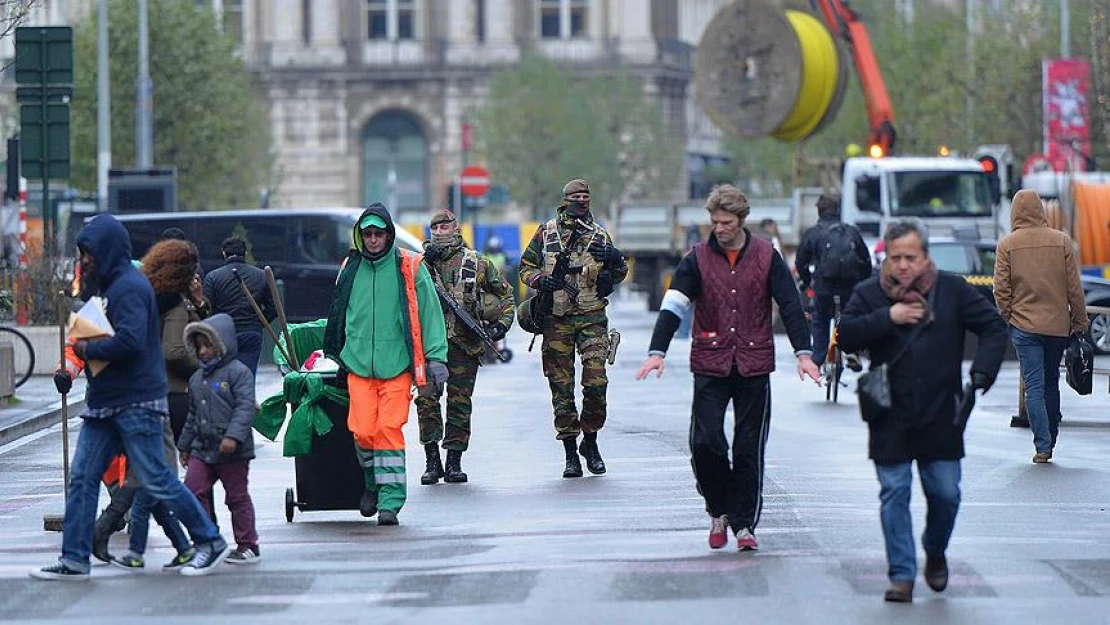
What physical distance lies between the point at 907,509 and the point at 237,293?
5.83m

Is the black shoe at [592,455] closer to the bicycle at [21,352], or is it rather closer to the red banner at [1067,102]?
the bicycle at [21,352]

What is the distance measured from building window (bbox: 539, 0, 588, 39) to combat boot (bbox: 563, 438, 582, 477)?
260 ft

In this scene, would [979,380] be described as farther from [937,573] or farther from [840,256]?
[840,256]

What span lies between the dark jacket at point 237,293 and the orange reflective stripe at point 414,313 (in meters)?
1.74

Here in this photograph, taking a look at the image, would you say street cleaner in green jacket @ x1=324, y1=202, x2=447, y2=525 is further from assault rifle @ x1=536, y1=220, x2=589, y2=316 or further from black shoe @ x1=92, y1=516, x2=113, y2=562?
assault rifle @ x1=536, y1=220, x2=589, y2=316

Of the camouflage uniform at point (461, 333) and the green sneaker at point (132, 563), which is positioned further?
the camouflage uniform at point (461, 333)

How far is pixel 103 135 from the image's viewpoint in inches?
1742

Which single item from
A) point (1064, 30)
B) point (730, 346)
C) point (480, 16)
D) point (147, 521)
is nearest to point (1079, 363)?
point (730, 346)

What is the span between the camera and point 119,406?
1140cm

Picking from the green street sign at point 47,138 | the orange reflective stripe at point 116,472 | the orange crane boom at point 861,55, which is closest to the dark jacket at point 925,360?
the orange reflective stripe at point 116,472

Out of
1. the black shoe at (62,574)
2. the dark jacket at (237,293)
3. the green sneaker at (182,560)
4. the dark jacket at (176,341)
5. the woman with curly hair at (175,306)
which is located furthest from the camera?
the dark jacket at (237,293)

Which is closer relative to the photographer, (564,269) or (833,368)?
(564,269)

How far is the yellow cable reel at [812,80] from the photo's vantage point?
123ft

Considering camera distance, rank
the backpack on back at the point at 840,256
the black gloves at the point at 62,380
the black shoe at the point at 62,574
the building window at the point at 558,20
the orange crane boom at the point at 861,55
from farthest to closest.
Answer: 1. the building window at the point at 558,20
2. the orange crane boom at the point at 861,55
3. the backpack on back at the point at 840,256
4. the black gloves at the point at 62,380
5. the black shoe at the point at 62,574
